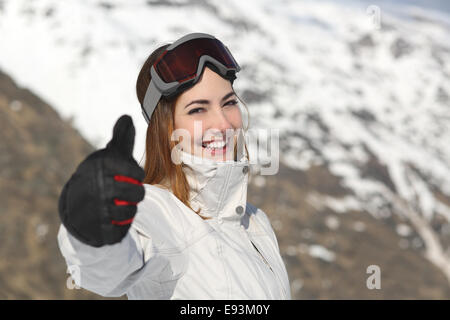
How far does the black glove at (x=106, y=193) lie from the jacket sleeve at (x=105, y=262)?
0.28 ft

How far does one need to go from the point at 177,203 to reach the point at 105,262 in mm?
504

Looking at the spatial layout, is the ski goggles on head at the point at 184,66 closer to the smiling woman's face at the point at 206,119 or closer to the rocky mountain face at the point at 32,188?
the smiling woman's face at the point at 206,119

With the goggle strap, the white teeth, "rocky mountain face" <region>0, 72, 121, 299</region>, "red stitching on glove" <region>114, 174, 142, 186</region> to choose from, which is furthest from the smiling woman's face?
"rocky mountain face" <region>0, 72, 121, 299</region>

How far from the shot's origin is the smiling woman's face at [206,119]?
1.90 meters

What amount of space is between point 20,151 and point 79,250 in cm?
1209

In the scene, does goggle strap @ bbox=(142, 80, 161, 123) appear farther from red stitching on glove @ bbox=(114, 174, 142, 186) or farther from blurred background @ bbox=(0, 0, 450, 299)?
blurred background @ bbox=(0, 0, 450, 299)

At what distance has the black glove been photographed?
1.13 meters

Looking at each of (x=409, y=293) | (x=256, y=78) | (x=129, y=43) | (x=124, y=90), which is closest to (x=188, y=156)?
(x=409, y=293)

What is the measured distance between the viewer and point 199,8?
90.6ft

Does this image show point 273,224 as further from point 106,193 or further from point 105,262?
point 106,193

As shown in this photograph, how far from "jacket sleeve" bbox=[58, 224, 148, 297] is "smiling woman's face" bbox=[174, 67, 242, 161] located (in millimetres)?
572

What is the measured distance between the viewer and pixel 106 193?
3.71 ft

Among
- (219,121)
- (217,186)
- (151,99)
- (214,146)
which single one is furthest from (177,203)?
(151,99)
